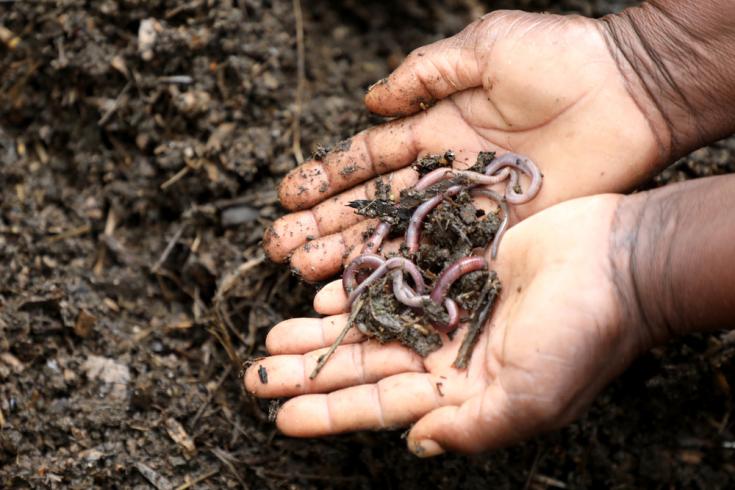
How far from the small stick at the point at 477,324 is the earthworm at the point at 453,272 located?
15 centimetres

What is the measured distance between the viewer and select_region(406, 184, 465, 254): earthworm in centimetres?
535

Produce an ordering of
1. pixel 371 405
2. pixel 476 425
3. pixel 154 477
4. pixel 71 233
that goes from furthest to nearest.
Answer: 1. pixel 71 233
2. pixel 154 477
3. pixel 371 405
4. pixel 476 425

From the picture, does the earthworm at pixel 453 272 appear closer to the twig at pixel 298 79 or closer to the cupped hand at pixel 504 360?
the cupped hand at pixel 504 360

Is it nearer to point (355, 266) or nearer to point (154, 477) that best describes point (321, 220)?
point (355, 266)

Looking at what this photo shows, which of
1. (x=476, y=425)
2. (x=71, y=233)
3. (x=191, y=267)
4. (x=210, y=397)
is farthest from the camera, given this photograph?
(x=71, y=233)

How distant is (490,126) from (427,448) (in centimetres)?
250

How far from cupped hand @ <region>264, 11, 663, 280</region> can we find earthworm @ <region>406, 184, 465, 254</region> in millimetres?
321

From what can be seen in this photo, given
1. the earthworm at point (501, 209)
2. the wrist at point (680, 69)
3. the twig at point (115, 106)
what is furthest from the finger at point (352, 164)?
the twig at point (115, 106)

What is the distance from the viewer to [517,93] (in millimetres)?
5188

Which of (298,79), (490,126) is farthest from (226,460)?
(298,79)

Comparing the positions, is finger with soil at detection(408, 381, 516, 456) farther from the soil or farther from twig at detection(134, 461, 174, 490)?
twig at detection(134, 461, 174, 490)

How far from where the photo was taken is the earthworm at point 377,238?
5410 millimetres

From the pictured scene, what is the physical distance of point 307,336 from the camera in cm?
507

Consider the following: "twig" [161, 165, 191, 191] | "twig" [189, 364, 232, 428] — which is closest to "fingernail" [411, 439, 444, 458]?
→ "twig" [189, 364, 232, 428]
